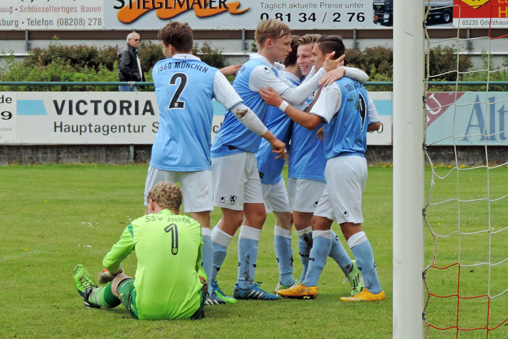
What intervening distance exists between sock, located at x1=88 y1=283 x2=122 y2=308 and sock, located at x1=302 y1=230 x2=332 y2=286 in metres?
1.57

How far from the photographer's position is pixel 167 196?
18.9 feet

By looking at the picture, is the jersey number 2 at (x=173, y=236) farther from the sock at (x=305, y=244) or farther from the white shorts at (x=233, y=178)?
the sock at (x=305, y=244)

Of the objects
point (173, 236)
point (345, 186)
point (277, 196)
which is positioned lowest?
point (173, 236)

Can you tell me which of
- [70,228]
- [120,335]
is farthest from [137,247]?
[70,228]

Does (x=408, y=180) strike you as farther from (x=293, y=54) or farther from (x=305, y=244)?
(x=293, y=54)

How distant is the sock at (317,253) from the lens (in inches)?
269

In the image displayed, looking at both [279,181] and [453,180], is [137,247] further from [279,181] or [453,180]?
[453,180]

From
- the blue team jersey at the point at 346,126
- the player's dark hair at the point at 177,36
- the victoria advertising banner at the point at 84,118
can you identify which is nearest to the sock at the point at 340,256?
the blue team jersey at the point at 346,126

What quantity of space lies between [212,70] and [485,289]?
2863 mm

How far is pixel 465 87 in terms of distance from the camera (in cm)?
1764

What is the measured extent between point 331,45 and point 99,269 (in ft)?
9.74

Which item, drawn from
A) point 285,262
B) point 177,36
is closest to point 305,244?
point 285,262

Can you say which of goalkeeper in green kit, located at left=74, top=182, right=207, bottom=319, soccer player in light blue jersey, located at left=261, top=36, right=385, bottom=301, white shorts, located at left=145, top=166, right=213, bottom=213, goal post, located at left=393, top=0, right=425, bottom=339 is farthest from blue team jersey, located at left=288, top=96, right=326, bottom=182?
goal post, located at left=393, top=0, right=425, bottom=339

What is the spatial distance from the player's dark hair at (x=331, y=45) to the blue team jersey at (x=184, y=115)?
3.05 ft
